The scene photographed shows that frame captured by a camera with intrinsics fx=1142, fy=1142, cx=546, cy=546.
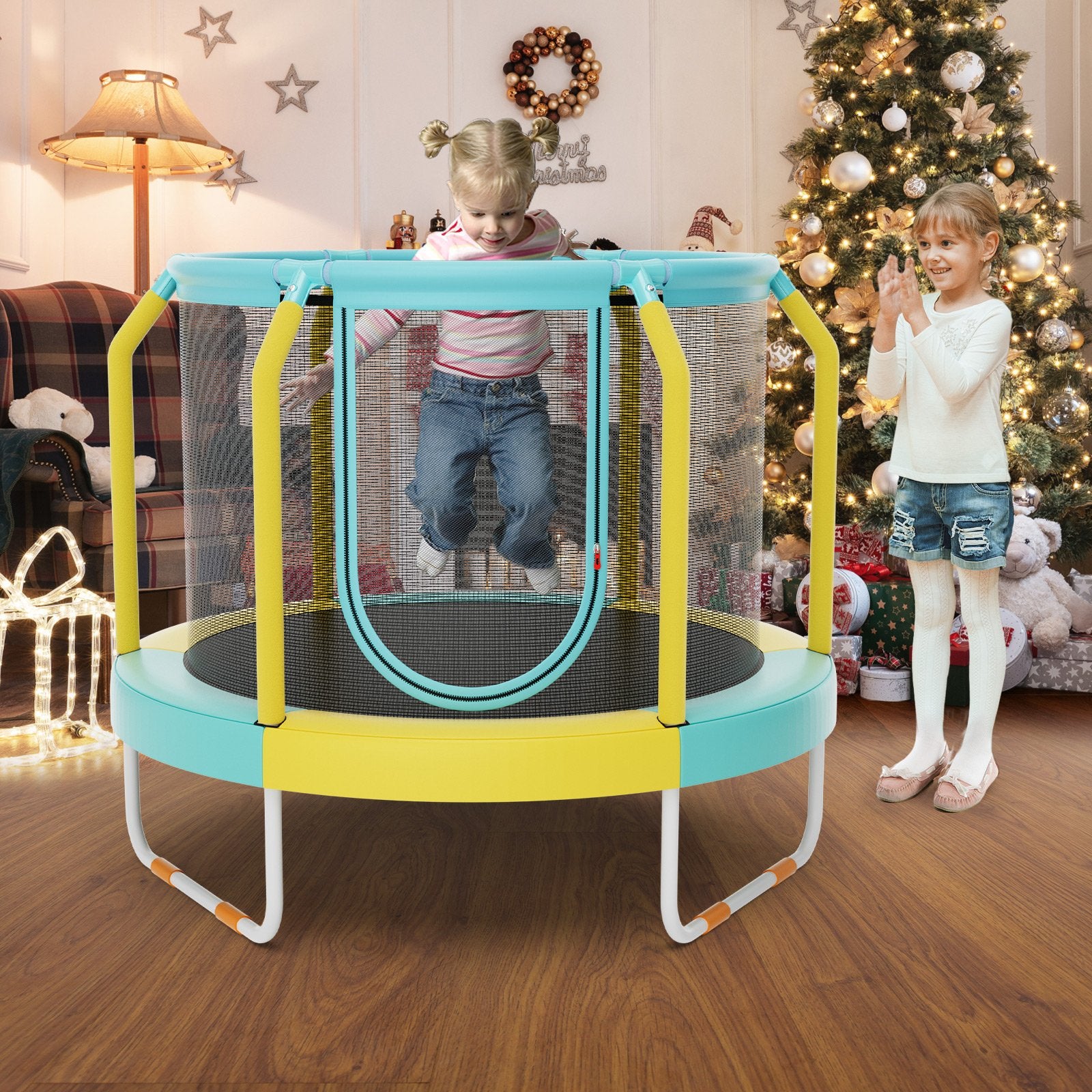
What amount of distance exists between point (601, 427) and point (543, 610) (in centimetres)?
25

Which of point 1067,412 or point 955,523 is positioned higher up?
point 1067,412

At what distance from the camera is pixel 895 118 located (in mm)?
3191

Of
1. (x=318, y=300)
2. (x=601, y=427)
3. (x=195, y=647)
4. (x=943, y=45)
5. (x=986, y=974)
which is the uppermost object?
(x=943, y=45)

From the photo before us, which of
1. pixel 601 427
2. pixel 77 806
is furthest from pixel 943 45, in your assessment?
pixel 77 806

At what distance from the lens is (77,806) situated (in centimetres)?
182

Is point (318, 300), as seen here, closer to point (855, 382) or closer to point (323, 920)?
point (323, 920)

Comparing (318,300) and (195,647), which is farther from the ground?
(318,300)

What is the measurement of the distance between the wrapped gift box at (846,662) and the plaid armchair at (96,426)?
1.46 meters

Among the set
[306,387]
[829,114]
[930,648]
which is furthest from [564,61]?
[306,387]

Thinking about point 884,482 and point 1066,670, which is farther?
point 884,482

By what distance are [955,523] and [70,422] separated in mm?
2118

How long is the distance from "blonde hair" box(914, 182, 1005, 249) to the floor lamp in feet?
8.95

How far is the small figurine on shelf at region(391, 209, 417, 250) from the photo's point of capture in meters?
3.89

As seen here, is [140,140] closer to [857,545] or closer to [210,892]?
[857,545]
